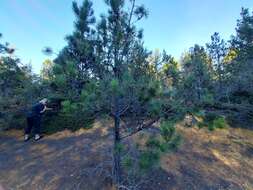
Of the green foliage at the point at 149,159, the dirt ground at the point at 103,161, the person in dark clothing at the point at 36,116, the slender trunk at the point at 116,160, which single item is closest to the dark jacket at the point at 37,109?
the person in dark clothing at the point at 36,116

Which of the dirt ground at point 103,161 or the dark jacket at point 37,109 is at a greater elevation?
the dark jacket at point 37,109

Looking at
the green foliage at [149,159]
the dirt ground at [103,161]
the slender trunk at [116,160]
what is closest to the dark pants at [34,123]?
the dirt ground at [103,161]

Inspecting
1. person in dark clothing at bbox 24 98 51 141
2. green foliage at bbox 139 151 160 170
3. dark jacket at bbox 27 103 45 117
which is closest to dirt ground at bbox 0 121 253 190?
person in dark clothing at bbox 24 98 51 141

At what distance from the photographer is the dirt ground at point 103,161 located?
14.0ft

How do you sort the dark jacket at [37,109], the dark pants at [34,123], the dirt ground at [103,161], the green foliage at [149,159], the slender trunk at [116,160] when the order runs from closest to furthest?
the green foliage at [149,159] → the slender trunk at [116,160] → the dirt ground at [103,161] → the dark jacket at [37,109] → the dark pants at [34,123]

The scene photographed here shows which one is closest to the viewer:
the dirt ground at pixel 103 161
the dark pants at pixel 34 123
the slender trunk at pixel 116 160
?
the slender trunk at pixel 116 160

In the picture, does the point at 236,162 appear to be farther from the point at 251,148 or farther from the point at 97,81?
the point at 97,81

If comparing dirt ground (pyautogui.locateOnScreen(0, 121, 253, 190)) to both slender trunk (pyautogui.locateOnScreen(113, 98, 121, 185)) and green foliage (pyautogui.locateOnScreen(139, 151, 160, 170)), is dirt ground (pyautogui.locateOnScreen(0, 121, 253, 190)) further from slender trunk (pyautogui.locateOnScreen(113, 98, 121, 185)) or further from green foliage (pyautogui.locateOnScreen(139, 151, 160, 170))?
green foliage (pyautogui.locateOnScreen(139, 151, 160, 170))

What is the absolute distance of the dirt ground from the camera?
4.25 meters

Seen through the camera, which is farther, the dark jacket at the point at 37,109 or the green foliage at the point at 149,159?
the dark jacket at the point at 37,109

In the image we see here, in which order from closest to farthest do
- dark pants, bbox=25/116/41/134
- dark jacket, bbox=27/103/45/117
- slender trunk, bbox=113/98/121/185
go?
slender trunk, bbox=113/98/121/185
dark jacket, bbox=27/103/45/117
dark pants, bbox=25/116/41/134

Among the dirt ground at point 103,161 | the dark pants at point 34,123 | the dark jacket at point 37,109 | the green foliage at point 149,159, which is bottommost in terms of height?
the dirt ground at point 103,161

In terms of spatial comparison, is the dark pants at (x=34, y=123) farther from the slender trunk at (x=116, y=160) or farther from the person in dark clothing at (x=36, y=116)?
the slender trunk at (x=116, y=160)

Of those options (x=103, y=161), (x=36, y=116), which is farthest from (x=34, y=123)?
(x=103, y=161)
